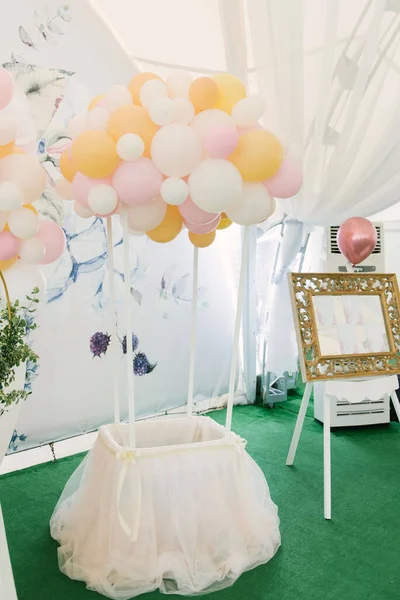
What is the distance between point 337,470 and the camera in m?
2.75

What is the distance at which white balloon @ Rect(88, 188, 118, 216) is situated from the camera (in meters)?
1.55

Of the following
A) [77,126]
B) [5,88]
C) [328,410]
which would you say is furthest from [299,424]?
[5,88]

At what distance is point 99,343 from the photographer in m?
3.14

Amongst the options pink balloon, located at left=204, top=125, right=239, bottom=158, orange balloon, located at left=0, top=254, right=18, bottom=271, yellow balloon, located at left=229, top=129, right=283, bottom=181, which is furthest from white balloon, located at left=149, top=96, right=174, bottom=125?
orange balloon, located at left=0, top=254, right=18, bottom=271

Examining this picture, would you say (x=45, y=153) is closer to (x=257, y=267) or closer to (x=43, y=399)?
(x=43, y=399)

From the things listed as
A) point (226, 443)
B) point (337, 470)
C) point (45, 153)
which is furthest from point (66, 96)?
point (337, 470)

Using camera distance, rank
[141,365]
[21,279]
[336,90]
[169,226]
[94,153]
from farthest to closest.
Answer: [141,365] → [336,90] → [169,226] → [21,279] → [94,153]

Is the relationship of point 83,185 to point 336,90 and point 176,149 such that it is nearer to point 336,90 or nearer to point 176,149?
point 176,149

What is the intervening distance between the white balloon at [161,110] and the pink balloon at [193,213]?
278 mm

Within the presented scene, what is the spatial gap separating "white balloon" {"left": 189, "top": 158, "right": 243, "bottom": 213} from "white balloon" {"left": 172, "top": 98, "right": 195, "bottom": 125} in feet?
0.46

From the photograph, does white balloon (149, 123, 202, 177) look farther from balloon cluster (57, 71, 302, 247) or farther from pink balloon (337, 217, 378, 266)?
pink balloon (337, 217, 378, 266)

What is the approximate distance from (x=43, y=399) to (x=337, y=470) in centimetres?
161

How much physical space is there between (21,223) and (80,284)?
5.06 feet

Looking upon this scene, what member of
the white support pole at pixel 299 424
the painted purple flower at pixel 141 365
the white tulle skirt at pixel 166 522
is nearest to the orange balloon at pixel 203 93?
the white tulle skirt at pixel 166 522
